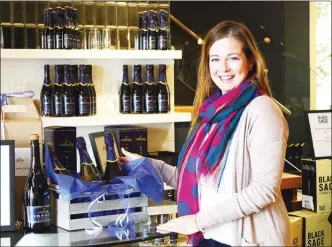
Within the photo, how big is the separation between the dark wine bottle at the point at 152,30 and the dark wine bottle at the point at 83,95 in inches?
18.1

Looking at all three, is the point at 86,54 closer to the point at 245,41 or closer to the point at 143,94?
the point at 143,94

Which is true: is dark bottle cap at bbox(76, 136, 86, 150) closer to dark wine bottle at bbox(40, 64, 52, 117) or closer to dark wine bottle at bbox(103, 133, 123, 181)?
dark wine bottle at bbox(103, 133, 123, 181)

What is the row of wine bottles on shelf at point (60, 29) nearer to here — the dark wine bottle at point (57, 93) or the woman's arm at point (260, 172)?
the dark wine bottle at point (57, 93)

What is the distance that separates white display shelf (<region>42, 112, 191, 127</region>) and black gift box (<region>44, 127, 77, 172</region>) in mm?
1401

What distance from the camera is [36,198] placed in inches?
68.8

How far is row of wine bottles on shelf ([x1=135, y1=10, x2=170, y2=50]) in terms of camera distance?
3586mm

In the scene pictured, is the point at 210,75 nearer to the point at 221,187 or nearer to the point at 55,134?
the point at 221,187

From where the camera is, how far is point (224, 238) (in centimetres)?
174

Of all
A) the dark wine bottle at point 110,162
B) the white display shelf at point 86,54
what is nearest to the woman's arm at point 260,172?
the dark wine bottle at point 110,162

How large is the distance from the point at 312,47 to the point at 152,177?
4429mm

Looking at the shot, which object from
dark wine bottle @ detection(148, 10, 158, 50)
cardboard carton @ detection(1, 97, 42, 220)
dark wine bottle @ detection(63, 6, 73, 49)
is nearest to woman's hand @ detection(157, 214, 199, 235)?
cardboard carton @ detection(1, 97, 42, 220)

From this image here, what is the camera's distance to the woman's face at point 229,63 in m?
1.79

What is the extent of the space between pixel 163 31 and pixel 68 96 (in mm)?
748

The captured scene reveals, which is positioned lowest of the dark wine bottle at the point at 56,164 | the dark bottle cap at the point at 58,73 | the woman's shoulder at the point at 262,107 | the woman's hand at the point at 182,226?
the woman's hand at the point at 182,226
